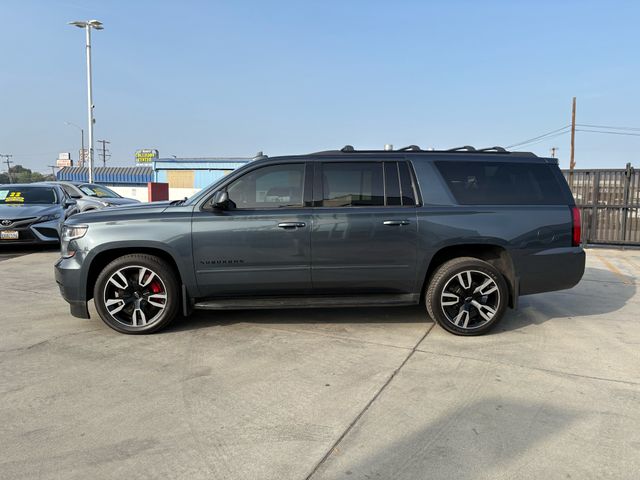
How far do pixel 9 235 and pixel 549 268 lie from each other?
10.6 m

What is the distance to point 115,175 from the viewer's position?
4794 cm

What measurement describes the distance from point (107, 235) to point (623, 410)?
4581 mm

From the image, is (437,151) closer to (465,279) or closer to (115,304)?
(465,279)

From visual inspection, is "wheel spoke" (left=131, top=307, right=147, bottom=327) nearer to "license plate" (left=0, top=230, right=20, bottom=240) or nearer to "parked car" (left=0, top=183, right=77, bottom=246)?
"parked car" (left=0, top=183, right=77, bottom=246)

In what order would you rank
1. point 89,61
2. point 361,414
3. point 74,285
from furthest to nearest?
point 89,61
point 74,285
point 361,414

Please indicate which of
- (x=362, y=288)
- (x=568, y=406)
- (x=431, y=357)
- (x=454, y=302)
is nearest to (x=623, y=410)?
(x=568, y=406)

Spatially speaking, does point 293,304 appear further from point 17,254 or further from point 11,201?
point 11,201

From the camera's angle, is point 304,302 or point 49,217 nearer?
point 304,302

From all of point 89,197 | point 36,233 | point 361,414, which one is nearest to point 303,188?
point 361,414

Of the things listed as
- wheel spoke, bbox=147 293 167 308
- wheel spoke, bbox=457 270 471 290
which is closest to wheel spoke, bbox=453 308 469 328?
wheel spoke, bbox=457 270 471 290

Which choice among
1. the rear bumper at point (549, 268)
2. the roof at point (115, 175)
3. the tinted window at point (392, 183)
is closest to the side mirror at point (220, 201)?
the tinted window at point (392, 183)

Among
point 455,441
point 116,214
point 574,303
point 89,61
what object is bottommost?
point 455,441

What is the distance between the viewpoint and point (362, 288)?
184 inches

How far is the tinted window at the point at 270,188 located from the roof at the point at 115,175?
42907mm
